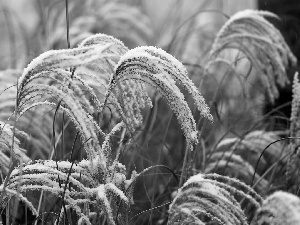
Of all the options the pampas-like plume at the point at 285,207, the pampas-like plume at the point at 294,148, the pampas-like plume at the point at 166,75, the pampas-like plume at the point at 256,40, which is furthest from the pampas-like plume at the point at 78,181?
the pampas-like plume at the point at 256,40

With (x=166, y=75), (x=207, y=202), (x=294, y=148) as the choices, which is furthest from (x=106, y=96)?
(x=294, y=148)

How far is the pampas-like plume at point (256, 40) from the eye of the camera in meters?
2.39

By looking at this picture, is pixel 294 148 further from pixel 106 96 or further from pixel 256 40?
pixel 106 96

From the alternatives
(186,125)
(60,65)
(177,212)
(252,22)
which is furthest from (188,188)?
(252,22)

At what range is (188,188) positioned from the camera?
170 cm

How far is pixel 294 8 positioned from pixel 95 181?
262 cm

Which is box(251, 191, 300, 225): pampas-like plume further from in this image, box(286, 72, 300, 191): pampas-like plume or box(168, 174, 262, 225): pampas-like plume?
box(286, 72, 300, 191): pampas-like plume

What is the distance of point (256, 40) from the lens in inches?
95.5

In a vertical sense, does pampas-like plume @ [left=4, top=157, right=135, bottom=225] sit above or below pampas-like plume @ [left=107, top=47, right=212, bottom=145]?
below

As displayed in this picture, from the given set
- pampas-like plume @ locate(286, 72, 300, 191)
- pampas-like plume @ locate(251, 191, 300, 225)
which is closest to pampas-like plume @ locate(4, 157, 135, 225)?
pampas-like plume @ locate(251, 191, 300, 225)

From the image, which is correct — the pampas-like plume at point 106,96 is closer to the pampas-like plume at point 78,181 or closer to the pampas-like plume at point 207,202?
the pampas-like plume at point 78,181

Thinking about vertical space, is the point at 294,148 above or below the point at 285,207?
below

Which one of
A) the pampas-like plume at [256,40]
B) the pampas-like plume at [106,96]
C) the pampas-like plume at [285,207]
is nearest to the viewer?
the pampas-like plume at [285,207]

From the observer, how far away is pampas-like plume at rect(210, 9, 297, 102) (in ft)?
7.84
